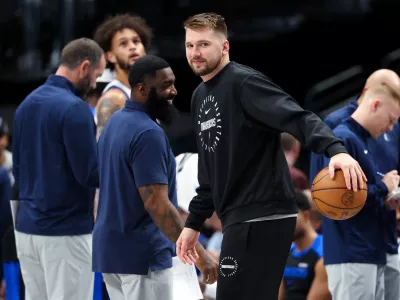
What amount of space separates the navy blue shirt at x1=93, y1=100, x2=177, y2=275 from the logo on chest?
0.52 m

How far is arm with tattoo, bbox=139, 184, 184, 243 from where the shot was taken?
4656 mm

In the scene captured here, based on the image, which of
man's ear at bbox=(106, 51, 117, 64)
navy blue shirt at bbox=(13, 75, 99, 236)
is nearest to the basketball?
navy blue shirt at bbox=(13, 75, 99, 236)

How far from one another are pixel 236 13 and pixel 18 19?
3131 millimetres

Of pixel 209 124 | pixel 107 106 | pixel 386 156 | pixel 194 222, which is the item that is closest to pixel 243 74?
pixel 209 124

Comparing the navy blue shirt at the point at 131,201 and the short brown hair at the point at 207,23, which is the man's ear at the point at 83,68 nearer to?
the navy blue shirt at the point at 131,201

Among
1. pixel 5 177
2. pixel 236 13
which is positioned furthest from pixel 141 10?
pixel 5 177

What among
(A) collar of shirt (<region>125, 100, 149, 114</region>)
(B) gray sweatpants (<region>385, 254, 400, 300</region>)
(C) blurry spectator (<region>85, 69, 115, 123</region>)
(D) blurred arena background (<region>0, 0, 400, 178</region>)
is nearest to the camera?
(A) collar of shirt (<region>125, 100, 149, 114</region>)

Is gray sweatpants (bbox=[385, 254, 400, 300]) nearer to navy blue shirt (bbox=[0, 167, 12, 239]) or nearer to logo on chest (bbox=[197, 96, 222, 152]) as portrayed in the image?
logo on chest (bbox=[197, 96, 222, 152])

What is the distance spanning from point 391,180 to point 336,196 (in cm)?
155

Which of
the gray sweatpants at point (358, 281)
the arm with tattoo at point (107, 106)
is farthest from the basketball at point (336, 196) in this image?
the arm with tattoo at point (107, 106)

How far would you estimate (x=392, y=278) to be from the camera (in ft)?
18.8

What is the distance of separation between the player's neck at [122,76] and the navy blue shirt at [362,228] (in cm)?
164

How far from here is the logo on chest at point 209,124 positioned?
415 cm

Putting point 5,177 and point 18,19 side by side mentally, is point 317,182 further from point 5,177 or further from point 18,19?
point 18,19
